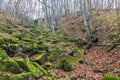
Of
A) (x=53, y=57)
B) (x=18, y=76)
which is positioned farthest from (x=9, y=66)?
(x=53, y=57)

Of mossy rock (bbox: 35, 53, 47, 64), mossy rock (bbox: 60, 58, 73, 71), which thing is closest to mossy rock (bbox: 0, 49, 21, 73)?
mossy rock (bbox: 35, 53, 47, 64)

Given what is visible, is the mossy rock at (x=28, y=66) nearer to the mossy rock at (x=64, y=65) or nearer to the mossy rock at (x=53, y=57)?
the mossy rock at (x=64, y=65)

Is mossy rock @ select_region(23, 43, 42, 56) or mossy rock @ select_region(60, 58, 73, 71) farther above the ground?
mossy rock @ select_region(23, 43, 42, 56)

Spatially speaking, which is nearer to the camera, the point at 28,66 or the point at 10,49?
the point at 28,66

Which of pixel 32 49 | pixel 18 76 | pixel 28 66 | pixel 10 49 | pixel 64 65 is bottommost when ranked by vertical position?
pixel 64 65

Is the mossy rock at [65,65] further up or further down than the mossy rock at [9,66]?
further down

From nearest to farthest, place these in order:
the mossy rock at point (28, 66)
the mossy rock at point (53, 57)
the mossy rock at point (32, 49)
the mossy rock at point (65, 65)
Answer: the mossy rock at point (28, 66) → the mossy rock at point (65, 65) → the mossy rock at point (53, 57) → the mossy rock at point (32, 49)

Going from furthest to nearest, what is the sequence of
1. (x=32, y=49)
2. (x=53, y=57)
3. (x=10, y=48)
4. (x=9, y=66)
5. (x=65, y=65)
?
(x=32, y=49), (x=10, y=48), (x=53, y=57), (x=65, y=65), (x=9, y=66)

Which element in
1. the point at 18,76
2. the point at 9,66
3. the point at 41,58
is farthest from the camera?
the point at 41,58

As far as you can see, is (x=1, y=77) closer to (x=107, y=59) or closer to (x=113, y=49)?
(x=107, y=59)

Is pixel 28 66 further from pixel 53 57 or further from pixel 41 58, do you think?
pixel 53 57

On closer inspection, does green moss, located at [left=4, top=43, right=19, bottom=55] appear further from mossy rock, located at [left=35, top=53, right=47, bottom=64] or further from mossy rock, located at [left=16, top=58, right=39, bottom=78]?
mossy rock, located at [left=16, top=58, right=39, bottom=78]

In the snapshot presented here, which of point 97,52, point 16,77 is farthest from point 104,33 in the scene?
point 16,77

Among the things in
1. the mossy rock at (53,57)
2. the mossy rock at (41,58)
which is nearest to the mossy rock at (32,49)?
the mossy rock at (41,58)
